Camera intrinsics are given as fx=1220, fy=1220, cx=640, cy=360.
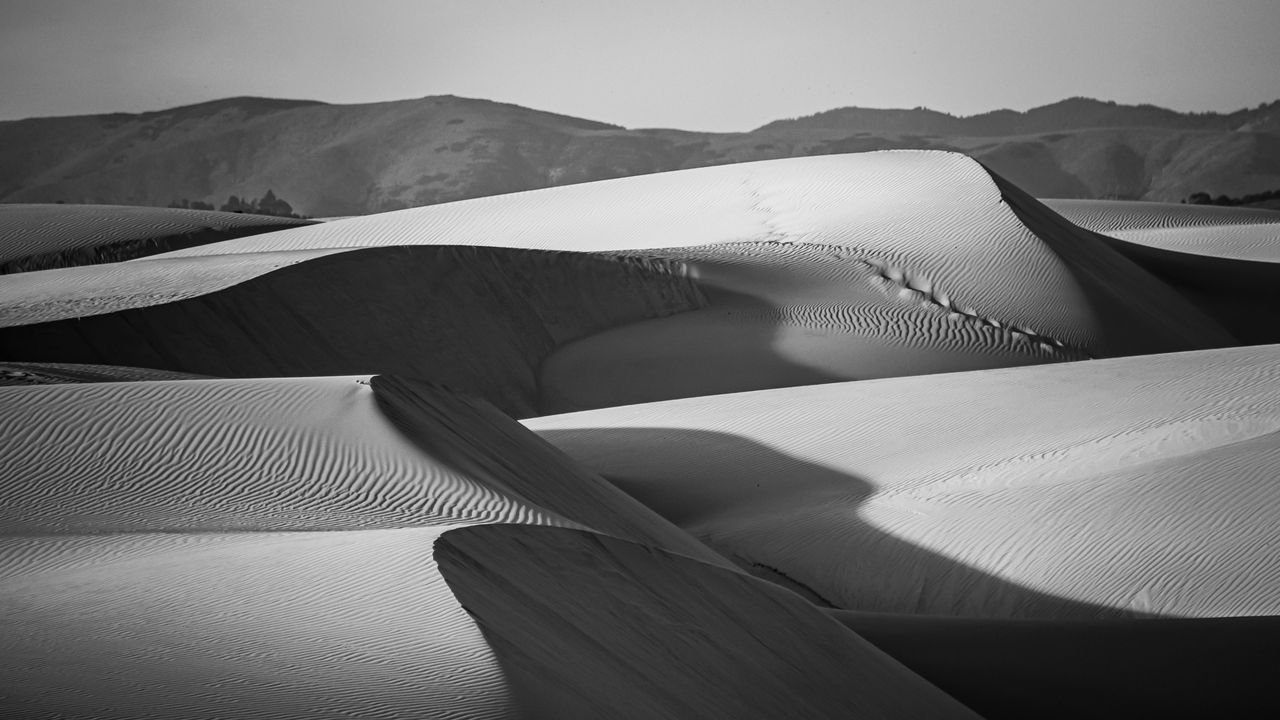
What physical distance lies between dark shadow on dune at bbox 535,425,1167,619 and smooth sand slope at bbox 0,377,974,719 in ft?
2.13

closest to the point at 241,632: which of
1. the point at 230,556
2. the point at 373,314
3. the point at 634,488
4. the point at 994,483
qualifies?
the point at 230,556

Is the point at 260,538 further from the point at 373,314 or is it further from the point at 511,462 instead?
the point at 373,314

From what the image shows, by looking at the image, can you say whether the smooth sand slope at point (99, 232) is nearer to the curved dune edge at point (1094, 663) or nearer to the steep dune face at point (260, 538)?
the steep dune face at point (260, 538)

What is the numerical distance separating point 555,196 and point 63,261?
4.89 metres

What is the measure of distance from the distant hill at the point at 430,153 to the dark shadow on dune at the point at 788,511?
124 ft

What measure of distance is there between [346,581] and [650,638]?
71 centimetres

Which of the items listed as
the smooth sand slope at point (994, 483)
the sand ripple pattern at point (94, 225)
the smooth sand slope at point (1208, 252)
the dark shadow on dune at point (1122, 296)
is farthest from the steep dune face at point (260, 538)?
the smooth sand slope at point (1208, 252)

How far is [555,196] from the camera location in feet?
43.1

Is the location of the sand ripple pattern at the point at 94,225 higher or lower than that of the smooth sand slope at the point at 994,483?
higher

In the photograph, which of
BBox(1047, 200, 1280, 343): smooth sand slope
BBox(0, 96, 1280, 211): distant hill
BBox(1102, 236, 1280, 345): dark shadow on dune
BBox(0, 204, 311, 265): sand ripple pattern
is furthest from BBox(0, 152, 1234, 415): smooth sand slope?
BBox(0, 96, 1280, 211): distant hill

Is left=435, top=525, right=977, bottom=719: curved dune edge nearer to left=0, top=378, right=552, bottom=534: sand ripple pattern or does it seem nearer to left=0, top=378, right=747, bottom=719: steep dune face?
left=0, top=378, right=747, bottom=719: steep dune face

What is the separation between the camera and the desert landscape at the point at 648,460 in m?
2.38

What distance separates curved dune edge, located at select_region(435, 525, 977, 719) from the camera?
2.30 meters

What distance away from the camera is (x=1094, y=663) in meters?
3.73
